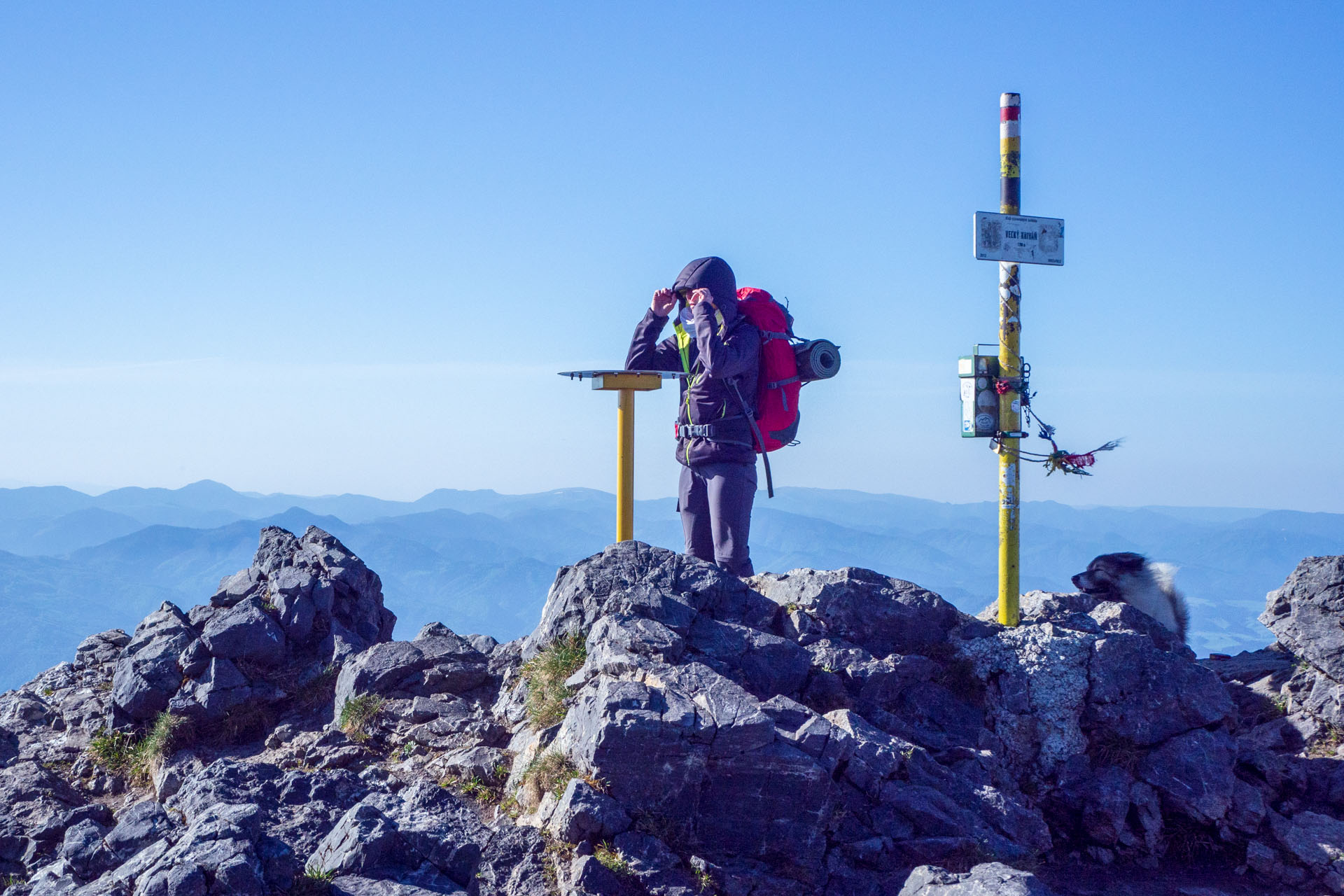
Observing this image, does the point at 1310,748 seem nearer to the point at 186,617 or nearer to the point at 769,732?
the point at 769,732

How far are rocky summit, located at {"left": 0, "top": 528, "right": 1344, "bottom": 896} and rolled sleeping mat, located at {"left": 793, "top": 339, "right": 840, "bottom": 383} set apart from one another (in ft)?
6.54

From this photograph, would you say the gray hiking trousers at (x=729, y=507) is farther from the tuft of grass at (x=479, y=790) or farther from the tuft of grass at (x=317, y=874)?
the tuft of grass at (x=317, y=874)

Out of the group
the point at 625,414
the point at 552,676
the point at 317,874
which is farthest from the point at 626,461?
the point at 317,874

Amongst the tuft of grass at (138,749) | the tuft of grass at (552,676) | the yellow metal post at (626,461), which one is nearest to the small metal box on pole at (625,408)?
the yellow metal post at (626,461)

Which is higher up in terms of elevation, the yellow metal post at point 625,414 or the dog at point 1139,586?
the yellow metal post at point 625,414

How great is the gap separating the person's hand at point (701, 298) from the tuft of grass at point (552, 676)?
3.54m

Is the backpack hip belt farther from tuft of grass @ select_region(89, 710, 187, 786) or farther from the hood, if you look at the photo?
tuft of grass @ select_region(89, 710, 187, 786)

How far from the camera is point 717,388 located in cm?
1028

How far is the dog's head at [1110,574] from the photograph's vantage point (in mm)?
12195

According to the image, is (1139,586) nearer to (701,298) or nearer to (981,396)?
(981,396)

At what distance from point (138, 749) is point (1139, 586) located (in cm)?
1075

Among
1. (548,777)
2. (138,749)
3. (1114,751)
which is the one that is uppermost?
(548,777)

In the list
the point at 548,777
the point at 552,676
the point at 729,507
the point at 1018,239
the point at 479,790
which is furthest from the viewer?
the point at 729,507

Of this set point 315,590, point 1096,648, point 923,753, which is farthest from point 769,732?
point 315,590
